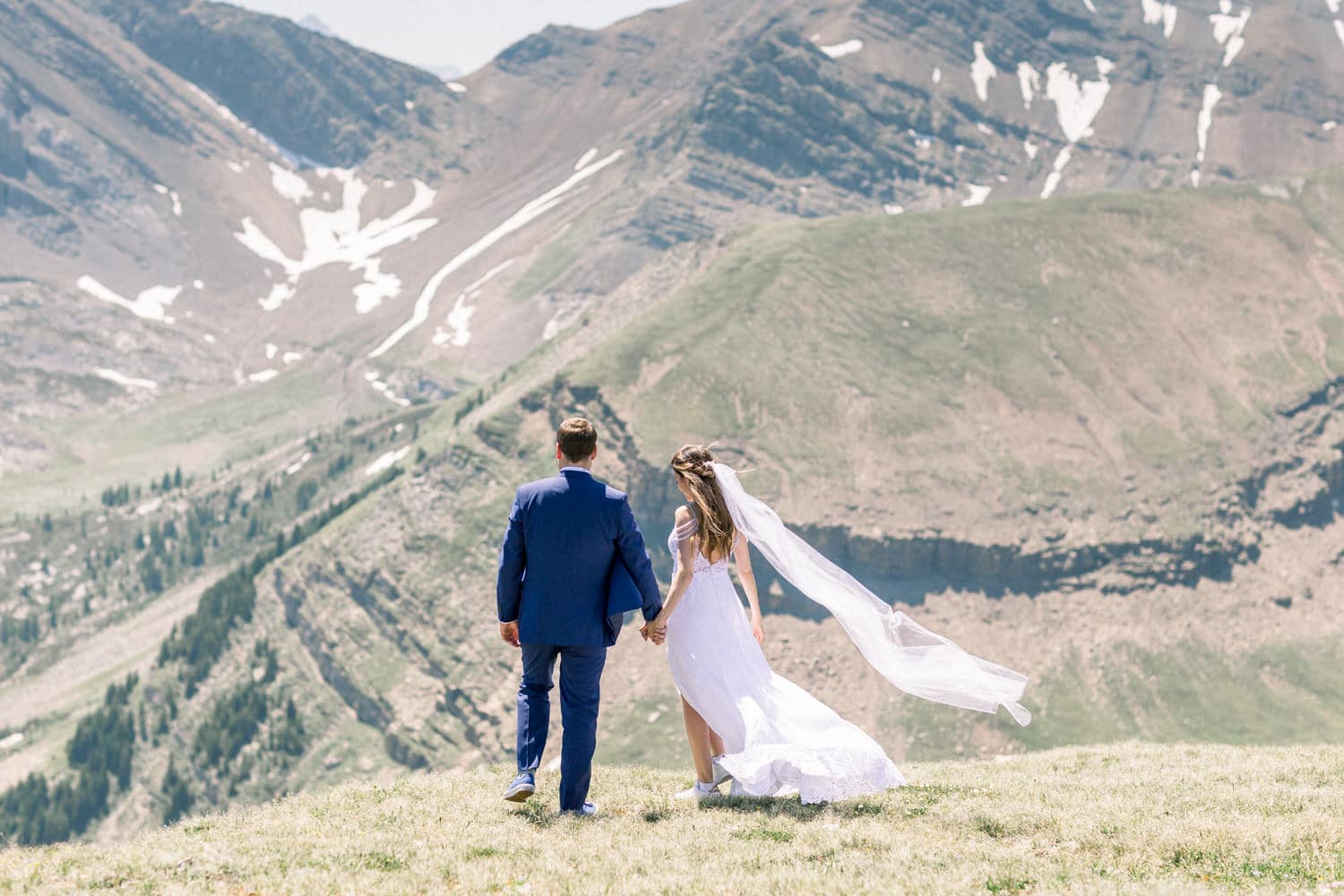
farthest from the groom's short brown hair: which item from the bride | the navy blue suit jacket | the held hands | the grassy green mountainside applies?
the grassy green mountainside

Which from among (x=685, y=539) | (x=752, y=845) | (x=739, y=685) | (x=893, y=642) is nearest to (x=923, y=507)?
(x=893, y=642)

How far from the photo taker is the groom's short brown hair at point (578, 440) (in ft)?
57.8

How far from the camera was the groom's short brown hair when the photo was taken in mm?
17625

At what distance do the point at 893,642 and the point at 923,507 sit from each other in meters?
123

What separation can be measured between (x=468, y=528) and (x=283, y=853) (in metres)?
136

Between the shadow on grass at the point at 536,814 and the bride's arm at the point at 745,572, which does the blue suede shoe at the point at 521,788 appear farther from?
the bride's arm at the point at 745,572

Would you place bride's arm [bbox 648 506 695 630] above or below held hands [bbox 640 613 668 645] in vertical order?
above

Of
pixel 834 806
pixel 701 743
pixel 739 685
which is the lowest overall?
pixel 834 806

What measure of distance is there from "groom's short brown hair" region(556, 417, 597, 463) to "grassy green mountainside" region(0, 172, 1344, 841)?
334 feet

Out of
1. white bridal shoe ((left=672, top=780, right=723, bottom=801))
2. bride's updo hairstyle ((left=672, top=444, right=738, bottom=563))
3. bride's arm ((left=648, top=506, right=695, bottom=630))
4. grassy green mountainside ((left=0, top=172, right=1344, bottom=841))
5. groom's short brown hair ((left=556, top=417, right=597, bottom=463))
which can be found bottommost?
grassy green mountainside ((left=0, top=172, right=1344, bottom=841))

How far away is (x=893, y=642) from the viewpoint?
20953mm

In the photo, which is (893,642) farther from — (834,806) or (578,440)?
(578,440)

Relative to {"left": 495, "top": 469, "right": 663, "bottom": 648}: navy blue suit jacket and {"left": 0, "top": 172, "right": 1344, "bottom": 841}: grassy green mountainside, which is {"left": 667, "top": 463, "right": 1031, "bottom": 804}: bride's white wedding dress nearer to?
{"left": 495, "top": 469, "right": 663, "bottom": 648}: navy blue suit jacket

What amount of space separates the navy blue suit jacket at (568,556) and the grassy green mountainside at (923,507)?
10140 centimetres
